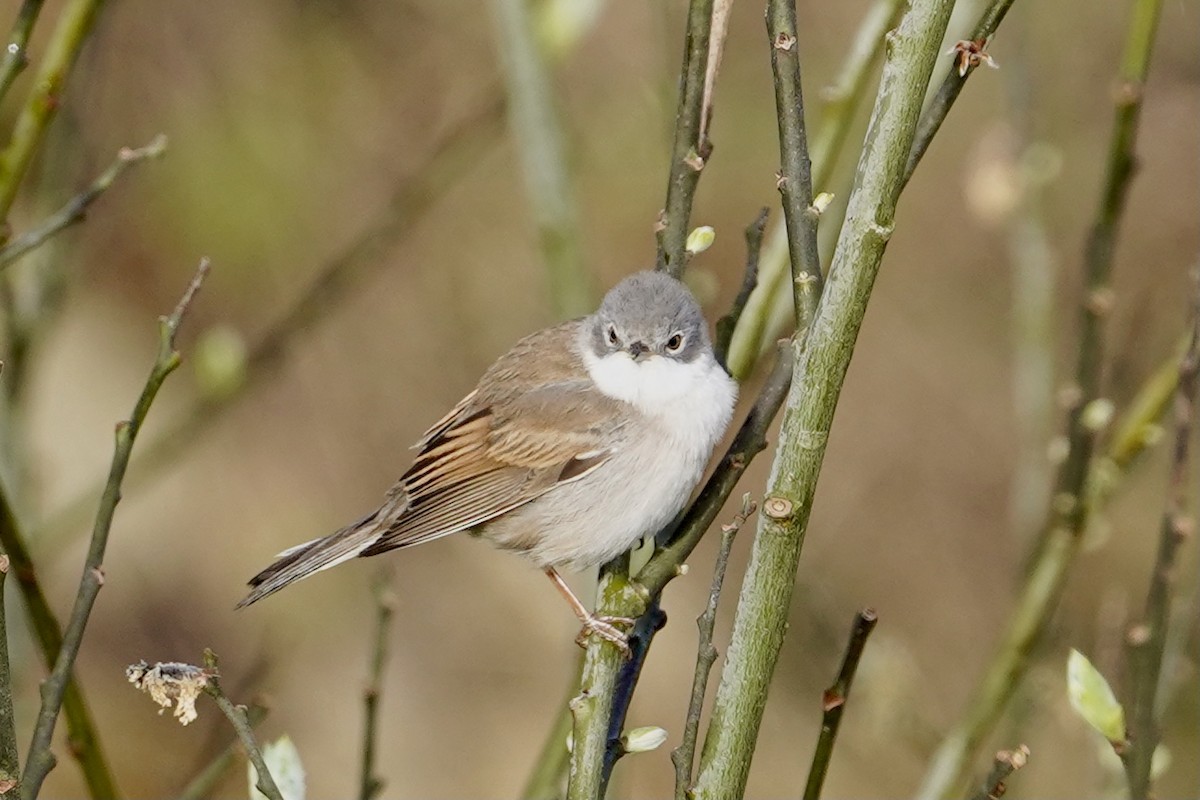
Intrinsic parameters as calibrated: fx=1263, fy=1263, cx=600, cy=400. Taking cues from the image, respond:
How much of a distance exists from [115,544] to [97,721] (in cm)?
111

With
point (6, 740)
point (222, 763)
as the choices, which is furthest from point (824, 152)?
point (6, 740)

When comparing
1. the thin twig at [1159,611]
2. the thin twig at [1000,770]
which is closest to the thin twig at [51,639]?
the thin twig at [1000,770]

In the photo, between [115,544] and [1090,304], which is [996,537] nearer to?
[1090,304]

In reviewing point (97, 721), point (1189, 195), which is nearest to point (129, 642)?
point (97, 721)

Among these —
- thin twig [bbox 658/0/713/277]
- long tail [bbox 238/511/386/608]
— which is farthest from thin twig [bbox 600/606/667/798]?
long tail [bbox 238/511/386/608]

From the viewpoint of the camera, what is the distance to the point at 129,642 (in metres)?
7.73

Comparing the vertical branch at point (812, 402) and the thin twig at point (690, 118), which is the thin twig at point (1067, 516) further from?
the vertical branch at point (812, 402)

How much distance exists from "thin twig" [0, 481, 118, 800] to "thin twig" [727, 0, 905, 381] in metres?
1.86

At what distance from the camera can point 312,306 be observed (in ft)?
14.1

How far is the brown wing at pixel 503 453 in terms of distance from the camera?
3877 mm

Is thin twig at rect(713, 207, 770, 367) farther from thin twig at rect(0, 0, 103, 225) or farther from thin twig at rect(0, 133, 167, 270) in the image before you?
thin twig at rect(0, 0, 103, 225)

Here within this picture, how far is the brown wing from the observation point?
3877 mm

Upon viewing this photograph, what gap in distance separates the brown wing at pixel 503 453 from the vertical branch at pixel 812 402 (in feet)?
5.62

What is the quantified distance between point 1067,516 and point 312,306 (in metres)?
2.50
